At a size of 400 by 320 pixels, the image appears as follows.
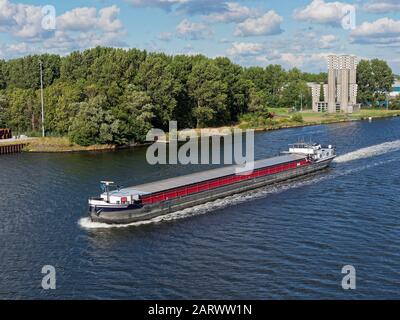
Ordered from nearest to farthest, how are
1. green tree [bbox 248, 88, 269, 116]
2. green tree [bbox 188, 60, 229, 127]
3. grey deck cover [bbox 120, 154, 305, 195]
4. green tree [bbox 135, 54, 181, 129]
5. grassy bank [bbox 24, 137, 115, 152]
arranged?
grey deck cover [bbox 120, 154, 305, 195], grassy bank [bbox 24, 137, 115, 152], green tree [bbox 135, 54, 181, 129], green tree [bbox 188, 60, 229, 127], green tree [bbox 248, 88, 269, 116]

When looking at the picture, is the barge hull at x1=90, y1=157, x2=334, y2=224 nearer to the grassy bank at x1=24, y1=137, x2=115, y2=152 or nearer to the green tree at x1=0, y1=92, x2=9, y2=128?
the grassy bank at x1=24, y1=137, x2=115, y2=152

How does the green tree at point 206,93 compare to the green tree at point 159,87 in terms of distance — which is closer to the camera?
the green tree at point 159,87

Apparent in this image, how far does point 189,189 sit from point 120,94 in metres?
65.8

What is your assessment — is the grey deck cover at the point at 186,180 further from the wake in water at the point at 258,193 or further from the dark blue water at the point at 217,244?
the dark blue water at the point at 217,244

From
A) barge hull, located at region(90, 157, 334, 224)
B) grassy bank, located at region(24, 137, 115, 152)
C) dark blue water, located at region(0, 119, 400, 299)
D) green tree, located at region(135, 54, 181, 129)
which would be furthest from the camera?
green tree, located at region(135, 54, 181, 129)

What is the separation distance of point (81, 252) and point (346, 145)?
2875 inches

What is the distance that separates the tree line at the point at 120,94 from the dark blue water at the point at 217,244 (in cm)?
3727

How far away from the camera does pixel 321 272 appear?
37688 millimetres

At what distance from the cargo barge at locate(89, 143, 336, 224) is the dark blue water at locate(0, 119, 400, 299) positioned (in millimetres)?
1425

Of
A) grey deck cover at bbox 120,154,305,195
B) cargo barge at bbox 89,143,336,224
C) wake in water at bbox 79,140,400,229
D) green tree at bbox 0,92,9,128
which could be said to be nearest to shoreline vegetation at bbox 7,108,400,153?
green tree at bbox 0,92,9,128

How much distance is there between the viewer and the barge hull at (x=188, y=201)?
163ft

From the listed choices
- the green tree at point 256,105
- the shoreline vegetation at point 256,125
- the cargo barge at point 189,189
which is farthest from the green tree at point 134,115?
the green tree at point 256,105

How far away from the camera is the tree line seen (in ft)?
353
